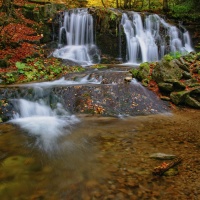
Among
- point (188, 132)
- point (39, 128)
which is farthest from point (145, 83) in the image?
point (39, 128)

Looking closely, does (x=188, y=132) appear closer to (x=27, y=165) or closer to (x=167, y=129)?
(x=167, y=129)

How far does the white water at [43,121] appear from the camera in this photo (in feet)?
17.8

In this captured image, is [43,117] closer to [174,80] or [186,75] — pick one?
[174,80]

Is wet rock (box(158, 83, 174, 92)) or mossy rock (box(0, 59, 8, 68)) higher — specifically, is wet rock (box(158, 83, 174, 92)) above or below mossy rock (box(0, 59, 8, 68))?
below

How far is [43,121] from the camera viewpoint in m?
6.79

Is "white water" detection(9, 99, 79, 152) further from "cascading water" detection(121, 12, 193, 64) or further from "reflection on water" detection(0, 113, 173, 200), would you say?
"cascading water" detection(121, 12, 193, 64)

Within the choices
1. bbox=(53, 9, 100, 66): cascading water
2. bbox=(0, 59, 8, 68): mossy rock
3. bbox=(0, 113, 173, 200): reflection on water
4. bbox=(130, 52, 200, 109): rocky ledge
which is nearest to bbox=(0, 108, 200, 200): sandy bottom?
bbox=(0, 113, 173, 200): reflection on water

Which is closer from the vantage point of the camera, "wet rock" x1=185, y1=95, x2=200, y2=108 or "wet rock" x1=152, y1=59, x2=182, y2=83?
"wet rock" x1=185, y1=95, x2=200, y2=108

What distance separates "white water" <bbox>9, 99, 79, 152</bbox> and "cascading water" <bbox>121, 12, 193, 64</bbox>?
8.06 m

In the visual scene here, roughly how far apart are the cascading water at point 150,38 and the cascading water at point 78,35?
213 cm

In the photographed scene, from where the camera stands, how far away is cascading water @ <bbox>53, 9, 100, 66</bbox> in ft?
45.5

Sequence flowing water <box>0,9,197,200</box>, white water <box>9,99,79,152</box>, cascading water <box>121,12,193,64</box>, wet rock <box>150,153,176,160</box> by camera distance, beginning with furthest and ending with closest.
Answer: cascading water <box>121,12,193,64</box>
white water <box>9,99,79,152</box>
wet rock <box>150,153,176,160</box>
flowing water <box>0,9,197,200</box>

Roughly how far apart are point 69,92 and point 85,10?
347 inches

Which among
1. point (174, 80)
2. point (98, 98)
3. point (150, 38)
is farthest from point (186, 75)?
point (150, 38)
